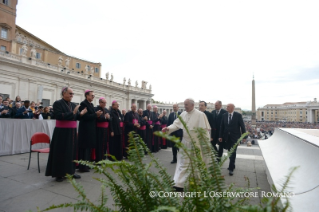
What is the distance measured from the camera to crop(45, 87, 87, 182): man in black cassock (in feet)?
14.0

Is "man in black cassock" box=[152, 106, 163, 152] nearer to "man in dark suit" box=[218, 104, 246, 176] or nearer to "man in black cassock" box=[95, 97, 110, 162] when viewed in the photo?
"man in black cassock" box=[95, 97, 110, 162]

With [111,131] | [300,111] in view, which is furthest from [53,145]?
[300,111]

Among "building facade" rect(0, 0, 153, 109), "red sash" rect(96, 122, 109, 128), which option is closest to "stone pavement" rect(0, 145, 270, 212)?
→ "red sash" rect(96, 122, 109, 128)

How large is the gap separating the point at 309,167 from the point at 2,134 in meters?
9.32

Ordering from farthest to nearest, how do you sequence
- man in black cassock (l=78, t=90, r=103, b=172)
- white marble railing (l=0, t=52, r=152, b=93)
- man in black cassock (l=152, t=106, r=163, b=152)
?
white marble railing (l=0, t=52, r=152, b=93), man in black cassock (l=152, t=106, r=163, b=152), man in black cassock (l=78, t=90, r=103, b=172)

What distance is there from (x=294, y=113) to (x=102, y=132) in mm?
133435

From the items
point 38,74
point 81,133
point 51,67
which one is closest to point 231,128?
point 81,133

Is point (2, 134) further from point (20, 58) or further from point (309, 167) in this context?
point (20, 58)

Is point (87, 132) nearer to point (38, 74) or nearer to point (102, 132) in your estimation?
point (102, 132)

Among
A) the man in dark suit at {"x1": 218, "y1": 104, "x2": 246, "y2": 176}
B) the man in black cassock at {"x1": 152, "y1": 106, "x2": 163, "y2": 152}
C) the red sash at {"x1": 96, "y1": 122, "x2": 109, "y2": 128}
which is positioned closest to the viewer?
the man in dark suit at {"x1": 218, "y1": 104, "x2": 246, "y2": 176}

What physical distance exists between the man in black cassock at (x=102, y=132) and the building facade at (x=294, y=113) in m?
118

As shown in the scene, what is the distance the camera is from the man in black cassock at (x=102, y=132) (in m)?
5.83

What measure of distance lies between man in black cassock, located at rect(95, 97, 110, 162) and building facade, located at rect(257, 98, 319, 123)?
389 ft

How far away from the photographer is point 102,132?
6051mm
